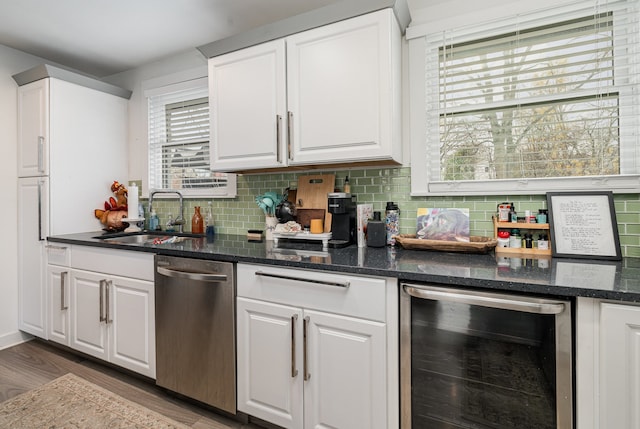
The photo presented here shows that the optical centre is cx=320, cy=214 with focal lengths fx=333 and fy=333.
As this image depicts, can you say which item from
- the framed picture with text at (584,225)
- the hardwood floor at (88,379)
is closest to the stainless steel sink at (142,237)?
the hardwood floor at (88,379)

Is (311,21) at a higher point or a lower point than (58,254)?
higher

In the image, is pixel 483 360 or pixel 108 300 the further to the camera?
pixel 108 300

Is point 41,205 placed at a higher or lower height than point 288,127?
lower

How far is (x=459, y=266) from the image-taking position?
142 cm

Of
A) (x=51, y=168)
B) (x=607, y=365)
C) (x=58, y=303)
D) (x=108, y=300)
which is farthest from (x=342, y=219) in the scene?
(x=51, y=168)

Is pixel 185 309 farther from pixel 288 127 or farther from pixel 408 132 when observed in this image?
pixel 408 132

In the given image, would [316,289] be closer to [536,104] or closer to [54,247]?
[536,104]

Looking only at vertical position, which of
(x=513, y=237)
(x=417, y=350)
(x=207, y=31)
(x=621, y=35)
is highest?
(x=207, y=31)

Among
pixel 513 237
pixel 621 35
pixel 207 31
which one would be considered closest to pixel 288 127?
pixel 207 31

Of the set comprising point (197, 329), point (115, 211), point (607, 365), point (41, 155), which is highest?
point (41, 155)

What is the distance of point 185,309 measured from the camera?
6.21ft

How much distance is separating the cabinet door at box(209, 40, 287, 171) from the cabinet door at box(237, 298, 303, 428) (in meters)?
0.93

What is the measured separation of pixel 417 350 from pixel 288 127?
142cm

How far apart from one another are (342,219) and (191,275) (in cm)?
92
